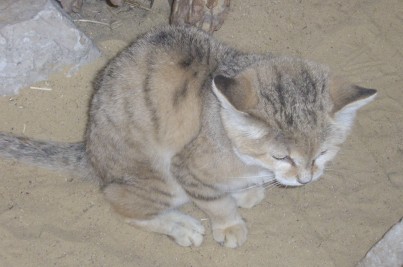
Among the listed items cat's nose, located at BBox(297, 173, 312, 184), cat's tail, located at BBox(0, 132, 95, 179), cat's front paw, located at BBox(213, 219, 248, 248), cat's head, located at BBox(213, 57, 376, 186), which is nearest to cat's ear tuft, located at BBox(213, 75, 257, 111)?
cat's head, located at BBox(213, 57, 376, 186)

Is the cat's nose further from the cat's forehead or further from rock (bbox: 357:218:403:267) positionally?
rock (bbox: 357:218:403:267)

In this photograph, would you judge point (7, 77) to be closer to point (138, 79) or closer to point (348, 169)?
point (138, 79)

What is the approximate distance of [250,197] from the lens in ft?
14.7

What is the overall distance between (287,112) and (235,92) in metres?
0.31

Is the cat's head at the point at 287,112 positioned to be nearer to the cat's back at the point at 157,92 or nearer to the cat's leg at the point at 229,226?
the cat's back at the point at 157,92

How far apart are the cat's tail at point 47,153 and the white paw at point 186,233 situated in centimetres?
73

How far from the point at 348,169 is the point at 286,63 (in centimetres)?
164

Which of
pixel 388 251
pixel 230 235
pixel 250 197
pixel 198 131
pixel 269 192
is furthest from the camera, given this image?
pixel 269 192

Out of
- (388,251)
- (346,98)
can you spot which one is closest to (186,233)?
(388,251)

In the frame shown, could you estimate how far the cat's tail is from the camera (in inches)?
167

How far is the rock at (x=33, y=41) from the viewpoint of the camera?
4.75m

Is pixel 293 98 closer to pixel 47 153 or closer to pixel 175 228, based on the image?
pixel 175 228

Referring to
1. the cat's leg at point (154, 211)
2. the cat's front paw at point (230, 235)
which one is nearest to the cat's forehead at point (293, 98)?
the cat's leg at point (154, 211)

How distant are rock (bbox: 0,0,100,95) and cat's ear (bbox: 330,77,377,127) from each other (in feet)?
8.25
